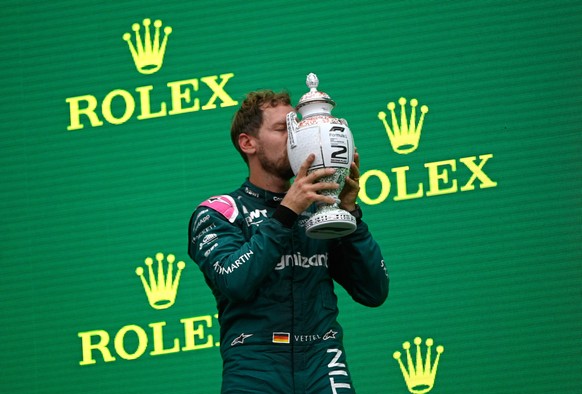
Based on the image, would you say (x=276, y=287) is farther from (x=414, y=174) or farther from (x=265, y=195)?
(x=414, y=174)

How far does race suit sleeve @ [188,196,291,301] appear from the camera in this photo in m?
2.32

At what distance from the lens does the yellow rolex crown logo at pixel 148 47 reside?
380cm

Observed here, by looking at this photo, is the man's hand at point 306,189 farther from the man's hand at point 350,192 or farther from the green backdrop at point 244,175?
the green backdrop at point 244,175

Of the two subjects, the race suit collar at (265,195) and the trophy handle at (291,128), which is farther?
the race suit collar at (265,195)

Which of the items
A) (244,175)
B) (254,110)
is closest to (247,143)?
(254,110)

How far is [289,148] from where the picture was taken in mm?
2436

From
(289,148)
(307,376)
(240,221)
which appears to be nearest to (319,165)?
(289,148)

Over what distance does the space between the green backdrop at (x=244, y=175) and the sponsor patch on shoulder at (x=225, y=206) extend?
112 centimetres

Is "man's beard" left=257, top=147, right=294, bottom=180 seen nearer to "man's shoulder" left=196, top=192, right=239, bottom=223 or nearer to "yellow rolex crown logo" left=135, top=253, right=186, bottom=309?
"man's shoulder" left=196, top=192, right=239, bottom=223

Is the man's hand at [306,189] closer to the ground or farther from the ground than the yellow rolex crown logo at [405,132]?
closer to the ground

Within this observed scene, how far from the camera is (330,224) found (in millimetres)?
2346

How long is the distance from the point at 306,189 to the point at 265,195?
0.24 m

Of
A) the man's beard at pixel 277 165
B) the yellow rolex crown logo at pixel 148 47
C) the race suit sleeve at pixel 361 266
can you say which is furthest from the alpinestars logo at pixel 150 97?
the race suit sleeve at pixel 361 266

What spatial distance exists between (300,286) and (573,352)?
136 cm
